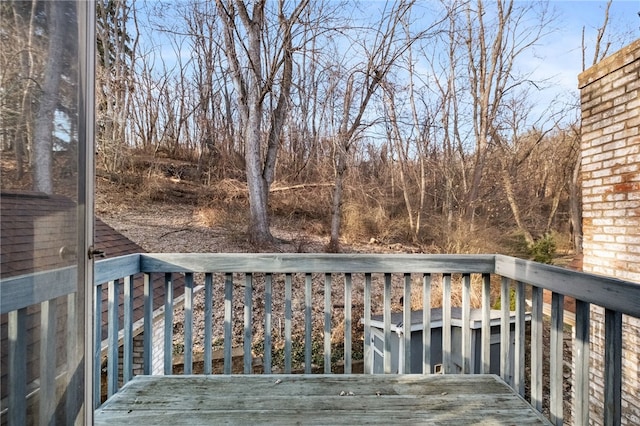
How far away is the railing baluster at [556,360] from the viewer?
1.57 m

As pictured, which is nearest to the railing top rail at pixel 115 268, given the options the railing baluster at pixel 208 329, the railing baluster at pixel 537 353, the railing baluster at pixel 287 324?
the railing baluster at pixel 208 329

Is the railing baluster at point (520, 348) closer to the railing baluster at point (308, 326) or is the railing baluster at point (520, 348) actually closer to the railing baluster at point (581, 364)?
the railing baluster at point (581, 364)

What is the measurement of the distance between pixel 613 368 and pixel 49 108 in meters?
1.96

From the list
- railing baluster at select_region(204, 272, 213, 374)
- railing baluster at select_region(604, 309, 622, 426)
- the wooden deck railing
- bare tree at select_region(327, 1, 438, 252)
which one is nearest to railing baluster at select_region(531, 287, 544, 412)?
the wooden deck railing

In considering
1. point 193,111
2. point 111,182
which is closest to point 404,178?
point 193,111

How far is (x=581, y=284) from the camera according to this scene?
56.6 inches

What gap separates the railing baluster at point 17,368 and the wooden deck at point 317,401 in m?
0.80

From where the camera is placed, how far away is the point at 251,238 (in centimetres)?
737

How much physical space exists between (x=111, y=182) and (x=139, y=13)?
390 cm

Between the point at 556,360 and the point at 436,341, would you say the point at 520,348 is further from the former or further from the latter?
the point at 436,341

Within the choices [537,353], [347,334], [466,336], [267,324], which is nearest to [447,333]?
[466,336]

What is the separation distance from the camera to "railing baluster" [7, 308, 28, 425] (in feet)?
2.60

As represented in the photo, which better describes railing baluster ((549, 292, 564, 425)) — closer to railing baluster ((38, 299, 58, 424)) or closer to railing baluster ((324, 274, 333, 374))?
railing baluster ((324, 274, 333, 374))

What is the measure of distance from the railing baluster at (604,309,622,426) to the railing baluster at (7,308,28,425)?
181 cm
